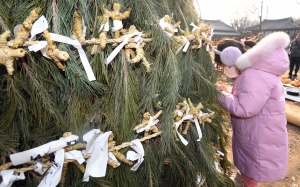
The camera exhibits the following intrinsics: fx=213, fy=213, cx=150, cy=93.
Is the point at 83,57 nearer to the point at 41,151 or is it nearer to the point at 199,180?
the point at 41,151

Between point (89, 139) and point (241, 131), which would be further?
point (241, 131)

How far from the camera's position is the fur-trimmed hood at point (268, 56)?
1.19m

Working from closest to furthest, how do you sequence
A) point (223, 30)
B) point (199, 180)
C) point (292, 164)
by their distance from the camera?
point (199, 180) < point (292, 164) < point (223, 30)

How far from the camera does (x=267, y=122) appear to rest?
1.28 meters

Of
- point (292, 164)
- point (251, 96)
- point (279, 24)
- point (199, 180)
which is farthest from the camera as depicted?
point (279, 24)

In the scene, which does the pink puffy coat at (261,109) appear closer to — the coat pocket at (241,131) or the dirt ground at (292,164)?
the coat pocket at (241,131)

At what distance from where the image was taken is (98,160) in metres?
0.59

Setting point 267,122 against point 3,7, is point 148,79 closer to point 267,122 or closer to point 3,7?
point 3,7

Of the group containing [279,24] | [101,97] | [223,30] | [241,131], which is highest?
[279,24]

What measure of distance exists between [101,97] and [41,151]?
23 centimetres

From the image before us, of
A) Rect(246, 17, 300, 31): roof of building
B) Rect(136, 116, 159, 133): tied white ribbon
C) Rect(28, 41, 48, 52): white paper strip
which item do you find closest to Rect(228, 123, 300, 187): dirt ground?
Rect(136, 116, 159, 133): tied white ribbon

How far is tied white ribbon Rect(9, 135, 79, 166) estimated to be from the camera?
0.52 meters

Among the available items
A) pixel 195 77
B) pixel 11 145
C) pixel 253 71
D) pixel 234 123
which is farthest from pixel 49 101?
pixel 234 123

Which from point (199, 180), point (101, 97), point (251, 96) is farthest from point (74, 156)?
point (251, 96)
